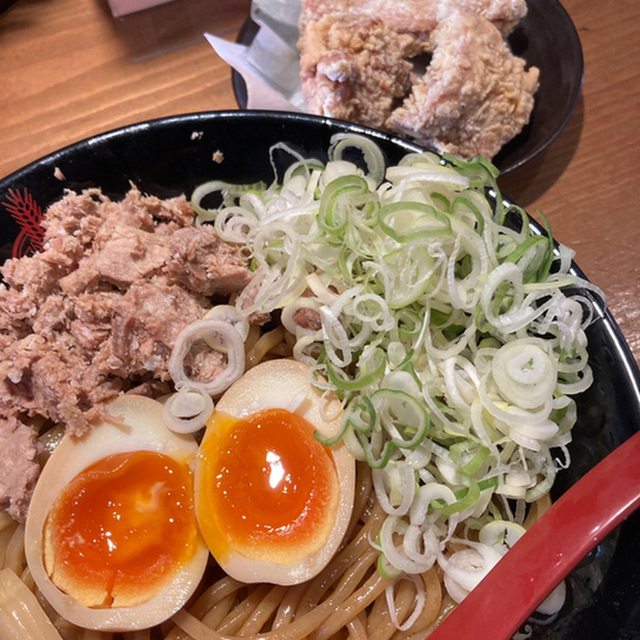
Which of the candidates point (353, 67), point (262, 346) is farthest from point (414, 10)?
point (262, 346)

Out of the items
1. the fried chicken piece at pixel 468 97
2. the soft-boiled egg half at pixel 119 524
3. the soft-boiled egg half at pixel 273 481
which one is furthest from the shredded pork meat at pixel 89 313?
the fried chicken piece at pixel 468 97

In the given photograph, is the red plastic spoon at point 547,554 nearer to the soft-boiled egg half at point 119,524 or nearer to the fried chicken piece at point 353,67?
the soft-boiled egg half at point 119,524

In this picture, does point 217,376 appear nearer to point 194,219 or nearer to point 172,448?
point 172,448

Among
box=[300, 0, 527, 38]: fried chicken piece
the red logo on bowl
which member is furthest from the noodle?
box=[300, 0, 527, 38]: fried chicken piece

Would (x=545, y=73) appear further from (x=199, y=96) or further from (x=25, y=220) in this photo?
(x=25, y=220)

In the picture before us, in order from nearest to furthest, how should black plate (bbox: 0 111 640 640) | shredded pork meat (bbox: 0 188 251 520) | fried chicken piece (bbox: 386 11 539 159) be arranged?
black plate (bbox: 0 111 640 640) → shredded pork meat (bbox: 0 188 251 520) → fried chicken piece (bbox: 386 11 539 159)

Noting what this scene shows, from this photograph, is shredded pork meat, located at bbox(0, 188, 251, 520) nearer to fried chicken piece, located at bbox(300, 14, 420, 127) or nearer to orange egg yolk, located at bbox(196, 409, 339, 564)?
orange egg yolk, located at bbox(196, 409, 339, 564)
